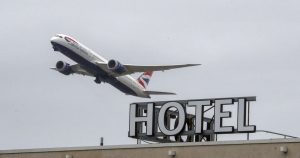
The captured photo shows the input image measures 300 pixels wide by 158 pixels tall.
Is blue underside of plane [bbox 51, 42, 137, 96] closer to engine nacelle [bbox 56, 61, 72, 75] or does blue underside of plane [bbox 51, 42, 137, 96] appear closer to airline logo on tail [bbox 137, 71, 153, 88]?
engine nacelle [bbox 56, 61, 72, 75]

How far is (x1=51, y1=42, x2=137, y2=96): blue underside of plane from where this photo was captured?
135 metres

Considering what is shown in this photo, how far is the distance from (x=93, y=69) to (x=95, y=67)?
1.38 feet

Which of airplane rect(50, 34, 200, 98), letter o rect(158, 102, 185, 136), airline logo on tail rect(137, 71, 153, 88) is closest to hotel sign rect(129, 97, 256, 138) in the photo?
letter o rect(158, 102, 185, 136)

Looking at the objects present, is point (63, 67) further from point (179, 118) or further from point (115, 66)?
point (179, 118)

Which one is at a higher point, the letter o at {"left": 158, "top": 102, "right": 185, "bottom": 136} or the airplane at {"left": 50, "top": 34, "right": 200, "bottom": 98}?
the airplane at {"left": 50, "top": 34, "right": 200, "bottom": 98}

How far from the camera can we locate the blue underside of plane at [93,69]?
135375 mm

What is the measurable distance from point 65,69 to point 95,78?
201 inches

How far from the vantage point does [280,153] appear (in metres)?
51.2

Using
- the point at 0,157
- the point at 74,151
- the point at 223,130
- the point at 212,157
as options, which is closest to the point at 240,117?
the point at 223,130

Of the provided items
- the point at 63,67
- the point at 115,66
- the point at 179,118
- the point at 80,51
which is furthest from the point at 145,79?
the point at 179,118

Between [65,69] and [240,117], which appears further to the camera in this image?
[65,69]

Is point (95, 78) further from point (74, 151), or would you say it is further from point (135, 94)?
point (74, 151)

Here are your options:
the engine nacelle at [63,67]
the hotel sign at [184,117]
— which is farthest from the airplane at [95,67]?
the hotel sign at [184,117]

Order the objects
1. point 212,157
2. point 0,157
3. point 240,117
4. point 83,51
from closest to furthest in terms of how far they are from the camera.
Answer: point 212,157 → point 240,117 → point 0,157 → point 83,51
